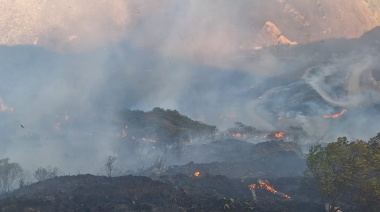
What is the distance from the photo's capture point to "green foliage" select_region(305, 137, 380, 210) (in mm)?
37938

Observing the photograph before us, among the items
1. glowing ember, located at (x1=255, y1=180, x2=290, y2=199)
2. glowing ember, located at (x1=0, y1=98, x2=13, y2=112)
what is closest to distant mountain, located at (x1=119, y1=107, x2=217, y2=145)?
glowing ember, located at (x1=255, y1=180, x2=290, y2=199)

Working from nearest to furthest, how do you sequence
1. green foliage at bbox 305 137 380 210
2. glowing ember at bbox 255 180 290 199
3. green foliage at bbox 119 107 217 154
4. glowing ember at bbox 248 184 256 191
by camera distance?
green foliage at bbox 305 137 380 210, glowing ember at bbox 255 180 290 199, glowing ember at bbox 248 184 256 191, green foliage at bbox 119 107 217 154

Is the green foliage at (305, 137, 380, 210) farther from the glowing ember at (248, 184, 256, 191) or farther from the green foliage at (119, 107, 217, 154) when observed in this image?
the green foliage at (119, 107, 217, 154)

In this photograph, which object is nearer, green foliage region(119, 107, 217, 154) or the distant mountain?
green foliage region(119, 107, 217, 154)

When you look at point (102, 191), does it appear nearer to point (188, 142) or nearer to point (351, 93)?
point (188, 142)

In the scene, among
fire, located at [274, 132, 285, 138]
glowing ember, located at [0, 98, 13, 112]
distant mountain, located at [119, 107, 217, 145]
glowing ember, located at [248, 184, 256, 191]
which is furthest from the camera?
glowing ember, located at [0, 98, 13, 112]

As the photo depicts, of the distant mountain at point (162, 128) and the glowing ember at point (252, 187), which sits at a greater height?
the distant mountain at point (162, 128)

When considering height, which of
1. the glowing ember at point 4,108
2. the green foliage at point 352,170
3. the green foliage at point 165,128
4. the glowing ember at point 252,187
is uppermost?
the glowing ember at point 4,108

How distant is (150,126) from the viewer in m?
125

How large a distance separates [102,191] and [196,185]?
1956cm

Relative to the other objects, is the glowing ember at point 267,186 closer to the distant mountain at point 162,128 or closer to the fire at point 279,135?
the distant mountain at point 162,128

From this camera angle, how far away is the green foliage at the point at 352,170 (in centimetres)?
3794

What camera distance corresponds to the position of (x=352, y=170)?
39.4m

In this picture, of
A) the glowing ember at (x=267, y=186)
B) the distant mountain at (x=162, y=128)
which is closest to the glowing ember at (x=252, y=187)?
the glowing ember at (x=267, y=186)
